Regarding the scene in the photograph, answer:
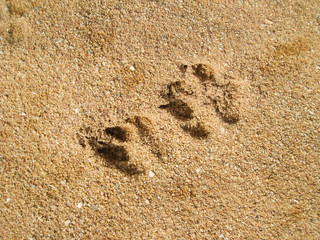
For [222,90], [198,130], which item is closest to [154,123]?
[198,130]

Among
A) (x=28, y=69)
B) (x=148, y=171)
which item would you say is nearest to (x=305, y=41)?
(x=148, y=171)

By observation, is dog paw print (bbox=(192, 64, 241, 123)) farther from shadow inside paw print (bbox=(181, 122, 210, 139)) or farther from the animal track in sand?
shadow inside paw print (bbox=(181, 122, 210, 139))

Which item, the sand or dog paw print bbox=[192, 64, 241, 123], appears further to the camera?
dog paw print bbox=[192, 64, 241, 123]

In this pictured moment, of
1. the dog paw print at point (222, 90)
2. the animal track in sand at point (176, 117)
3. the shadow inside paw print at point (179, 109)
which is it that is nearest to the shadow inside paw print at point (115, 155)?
the animal track in sand at point (176, 117)

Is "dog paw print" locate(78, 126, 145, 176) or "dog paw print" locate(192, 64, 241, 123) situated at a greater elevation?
"dog paw print" locate(192, 64, 241, 123)

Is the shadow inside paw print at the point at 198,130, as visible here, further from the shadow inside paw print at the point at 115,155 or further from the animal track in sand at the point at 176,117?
the shadow inside paw print at the point at 115,155

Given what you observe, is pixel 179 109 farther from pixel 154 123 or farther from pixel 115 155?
pixel 115 155

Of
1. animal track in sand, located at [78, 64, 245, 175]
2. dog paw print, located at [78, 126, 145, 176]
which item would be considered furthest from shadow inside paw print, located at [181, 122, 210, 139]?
dog paw print, located at [78, 126, 145, 176]

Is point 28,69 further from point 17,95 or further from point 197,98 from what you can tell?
point 197,98
